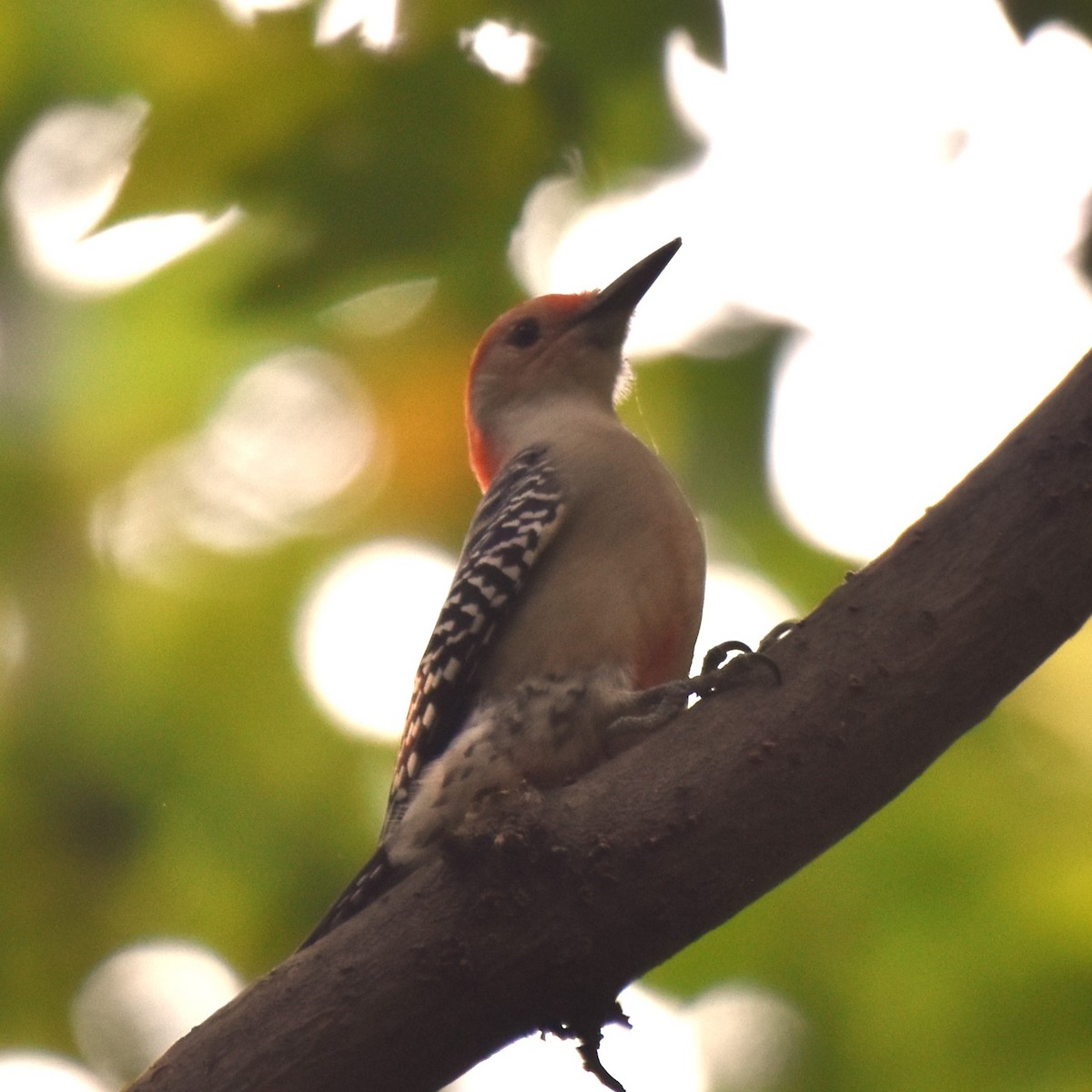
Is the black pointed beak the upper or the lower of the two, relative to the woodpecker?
upper

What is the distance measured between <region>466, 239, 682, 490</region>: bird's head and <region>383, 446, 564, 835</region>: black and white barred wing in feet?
5.03

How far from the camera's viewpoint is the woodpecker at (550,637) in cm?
462

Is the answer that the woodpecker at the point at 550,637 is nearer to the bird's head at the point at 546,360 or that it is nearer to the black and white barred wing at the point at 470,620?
the black and white barred wing at the point at 470,620

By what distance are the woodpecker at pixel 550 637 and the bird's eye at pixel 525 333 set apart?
→ 1064 millimetres

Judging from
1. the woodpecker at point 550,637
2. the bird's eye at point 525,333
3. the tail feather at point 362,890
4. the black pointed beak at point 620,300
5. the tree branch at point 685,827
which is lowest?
the tree branch at point 685,827

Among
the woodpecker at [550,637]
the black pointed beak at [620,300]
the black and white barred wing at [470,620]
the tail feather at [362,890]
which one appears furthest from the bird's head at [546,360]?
the tail feather at [362,890]

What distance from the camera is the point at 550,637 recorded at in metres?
4.96

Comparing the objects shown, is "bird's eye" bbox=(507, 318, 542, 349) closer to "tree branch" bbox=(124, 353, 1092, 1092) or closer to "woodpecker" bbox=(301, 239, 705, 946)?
"woodpecker" bbox=(301, 239, 705, 946)

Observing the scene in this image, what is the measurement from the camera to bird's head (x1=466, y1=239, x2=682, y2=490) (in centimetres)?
705

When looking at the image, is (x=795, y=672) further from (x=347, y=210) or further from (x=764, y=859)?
(x=347, y=210)

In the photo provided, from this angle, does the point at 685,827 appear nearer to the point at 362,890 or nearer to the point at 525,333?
the point at 362,890

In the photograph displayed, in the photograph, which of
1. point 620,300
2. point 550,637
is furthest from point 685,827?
point 620,300

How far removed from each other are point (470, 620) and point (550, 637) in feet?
0.97

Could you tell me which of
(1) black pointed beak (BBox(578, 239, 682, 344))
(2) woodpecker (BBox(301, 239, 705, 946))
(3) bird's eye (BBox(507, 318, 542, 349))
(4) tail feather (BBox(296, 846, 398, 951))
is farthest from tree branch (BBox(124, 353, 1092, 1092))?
(3) bird's eye (BBox(507, 318, 542, 349))
